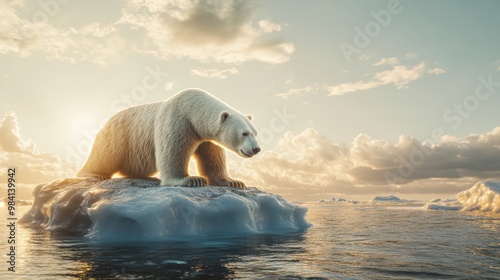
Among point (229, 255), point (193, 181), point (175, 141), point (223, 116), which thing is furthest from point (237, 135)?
point (229, 255)

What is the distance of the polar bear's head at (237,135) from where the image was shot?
33.9 feet

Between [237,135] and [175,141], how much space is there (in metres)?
1.87

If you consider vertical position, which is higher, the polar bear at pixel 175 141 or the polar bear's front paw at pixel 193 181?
the polar bear at pixel 175 141

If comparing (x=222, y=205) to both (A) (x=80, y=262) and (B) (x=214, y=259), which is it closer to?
(B) (x=214, y=259)

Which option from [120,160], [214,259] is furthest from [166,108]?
[214,259]

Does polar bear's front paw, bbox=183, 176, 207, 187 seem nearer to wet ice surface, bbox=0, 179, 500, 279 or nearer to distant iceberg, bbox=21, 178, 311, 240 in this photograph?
distant iceberg, bbox=21, 178, 311, 240

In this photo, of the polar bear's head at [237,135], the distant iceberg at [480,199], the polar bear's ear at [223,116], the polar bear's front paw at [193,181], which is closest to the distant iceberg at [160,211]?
the polar bear's front paw at [193,181]

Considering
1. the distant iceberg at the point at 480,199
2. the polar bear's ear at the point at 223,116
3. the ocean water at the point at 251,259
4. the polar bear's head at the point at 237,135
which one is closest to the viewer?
the ocean water at the point at 251,259

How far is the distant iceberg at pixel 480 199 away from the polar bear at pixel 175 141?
96.5 feet

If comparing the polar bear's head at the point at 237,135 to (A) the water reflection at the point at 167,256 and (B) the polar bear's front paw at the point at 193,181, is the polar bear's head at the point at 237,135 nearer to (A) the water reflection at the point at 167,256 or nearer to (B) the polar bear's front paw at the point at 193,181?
(B) the polar bear's front paw at the point at 193,181

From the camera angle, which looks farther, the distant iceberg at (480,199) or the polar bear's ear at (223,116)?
the distant iceberg at (480,199)

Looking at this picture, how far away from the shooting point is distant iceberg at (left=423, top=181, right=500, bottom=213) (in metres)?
32.3

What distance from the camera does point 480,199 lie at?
3459 centimetres

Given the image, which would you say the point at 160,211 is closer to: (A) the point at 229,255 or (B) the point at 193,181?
(B) the point at 193,181
